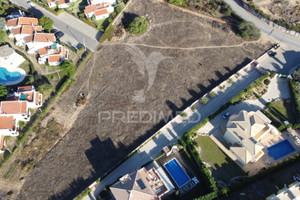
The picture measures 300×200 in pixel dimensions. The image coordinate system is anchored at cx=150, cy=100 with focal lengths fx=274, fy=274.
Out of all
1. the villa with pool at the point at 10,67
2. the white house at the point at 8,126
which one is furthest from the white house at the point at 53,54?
the white house at the point at 8,126

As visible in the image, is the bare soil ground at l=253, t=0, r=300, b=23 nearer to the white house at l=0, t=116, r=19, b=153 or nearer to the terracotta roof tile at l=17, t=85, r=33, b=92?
the terracotta roof tile at l=17, t=85, r=33, b=92

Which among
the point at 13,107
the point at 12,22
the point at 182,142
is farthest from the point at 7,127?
the point at 182,142

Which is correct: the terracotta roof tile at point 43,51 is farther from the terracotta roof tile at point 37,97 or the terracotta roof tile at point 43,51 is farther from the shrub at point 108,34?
the shrub at point 108,34

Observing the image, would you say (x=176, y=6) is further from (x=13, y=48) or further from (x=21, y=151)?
(x=21, y=151)

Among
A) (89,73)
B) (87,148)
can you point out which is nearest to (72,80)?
(89,73)

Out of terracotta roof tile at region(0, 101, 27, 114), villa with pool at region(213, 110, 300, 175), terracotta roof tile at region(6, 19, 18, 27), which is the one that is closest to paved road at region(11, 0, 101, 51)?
terracotta roof tile at region(6, 19, 18, 27)
